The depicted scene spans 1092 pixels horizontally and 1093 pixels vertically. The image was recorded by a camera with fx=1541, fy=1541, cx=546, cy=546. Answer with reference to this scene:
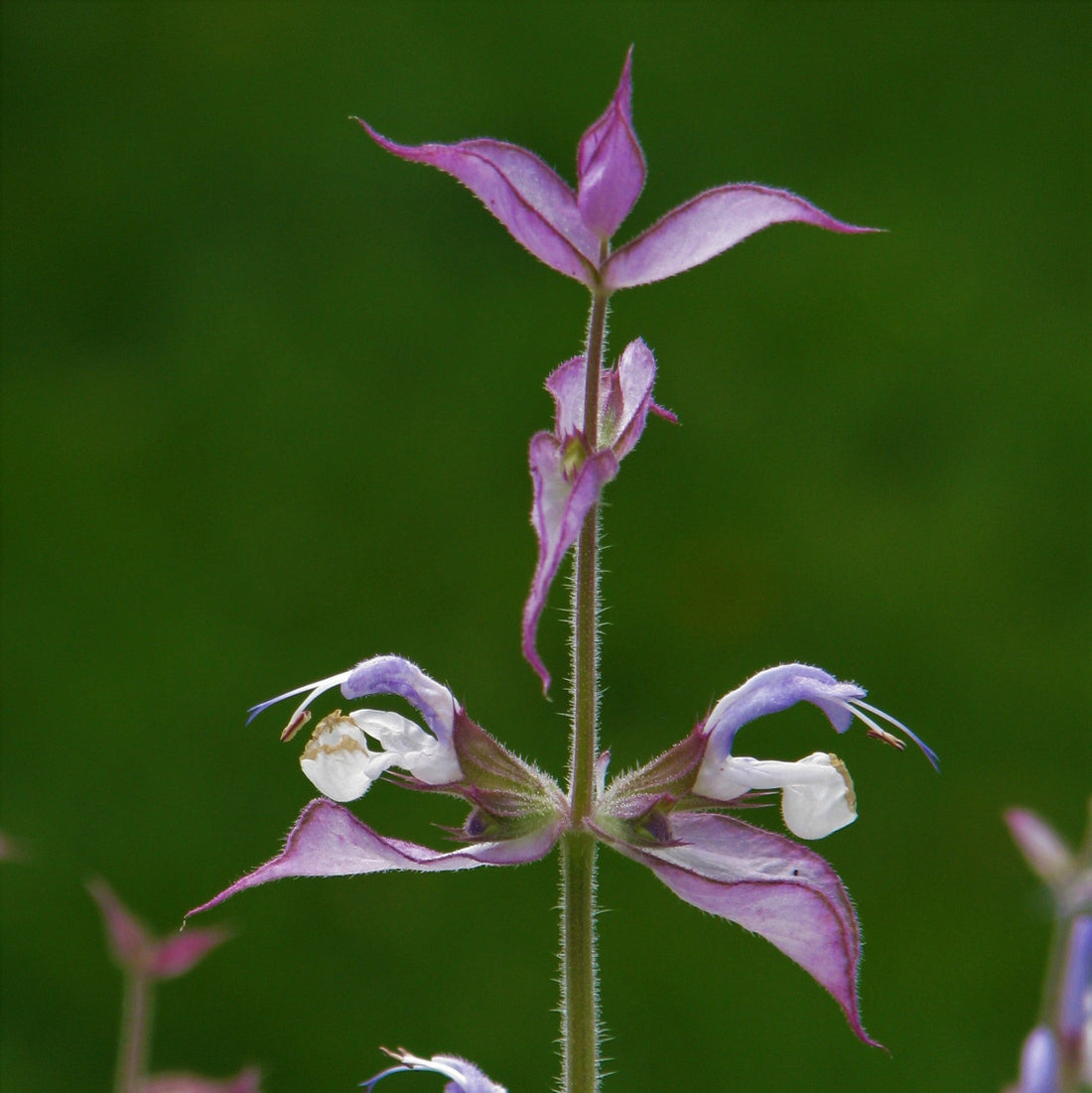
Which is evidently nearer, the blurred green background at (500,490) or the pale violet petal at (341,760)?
the pale violet petal at (341,760)

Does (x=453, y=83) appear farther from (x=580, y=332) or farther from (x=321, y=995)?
(x=321, y=995)

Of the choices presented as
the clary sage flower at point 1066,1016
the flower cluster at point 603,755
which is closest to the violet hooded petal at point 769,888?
the flower cluster at point 603,755

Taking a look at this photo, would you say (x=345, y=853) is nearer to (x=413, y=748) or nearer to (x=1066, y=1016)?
(x=413, y=748)

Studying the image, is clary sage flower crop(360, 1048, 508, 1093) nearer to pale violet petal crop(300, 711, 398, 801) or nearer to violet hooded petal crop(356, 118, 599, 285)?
pale violet petal crop(300, 711, 398, 801)

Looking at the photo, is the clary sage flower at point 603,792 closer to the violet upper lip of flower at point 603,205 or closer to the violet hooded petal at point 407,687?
the violet hooded petal at point 407,687

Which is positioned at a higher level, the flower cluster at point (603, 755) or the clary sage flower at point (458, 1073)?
the flower cluster at point (603, 755)

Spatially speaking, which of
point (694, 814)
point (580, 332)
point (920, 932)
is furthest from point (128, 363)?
point (694, 814)
